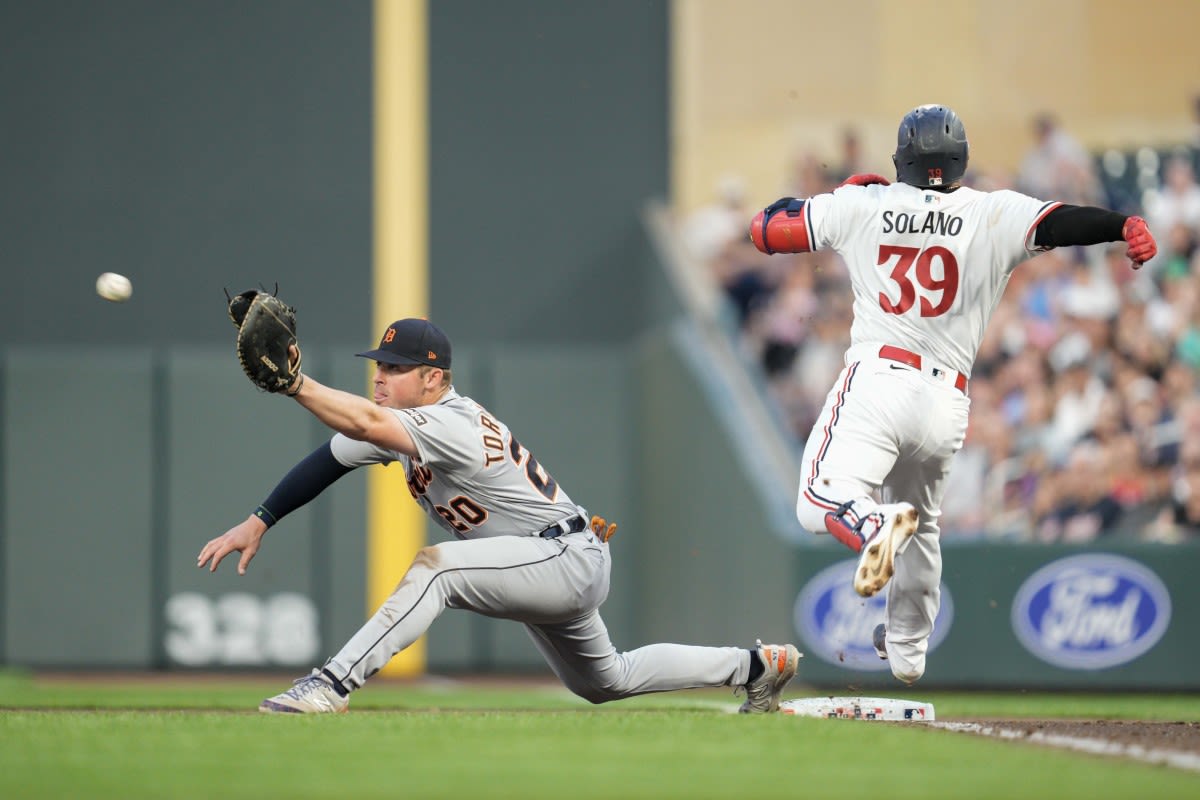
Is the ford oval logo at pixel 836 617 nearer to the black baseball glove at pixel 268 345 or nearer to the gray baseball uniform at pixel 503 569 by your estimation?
the gray baseball uniform at pixel 503 569

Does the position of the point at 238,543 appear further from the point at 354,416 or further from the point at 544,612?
the point at 544,612

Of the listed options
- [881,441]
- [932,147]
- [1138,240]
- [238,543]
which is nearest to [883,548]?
[881,441]

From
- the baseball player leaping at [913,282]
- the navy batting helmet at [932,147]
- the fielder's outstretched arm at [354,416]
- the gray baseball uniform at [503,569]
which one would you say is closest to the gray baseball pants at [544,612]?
the gray baseball uniform at [503,569]

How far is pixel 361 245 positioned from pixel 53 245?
2.48 metres

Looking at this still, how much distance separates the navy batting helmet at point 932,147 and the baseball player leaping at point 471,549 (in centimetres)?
169

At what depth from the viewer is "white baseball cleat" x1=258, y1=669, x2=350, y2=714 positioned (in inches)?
216

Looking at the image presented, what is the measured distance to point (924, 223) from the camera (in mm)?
5879

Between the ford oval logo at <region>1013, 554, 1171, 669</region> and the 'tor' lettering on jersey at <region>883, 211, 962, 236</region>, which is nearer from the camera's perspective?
the 'tor' lettering on jersey at <region>883, 211, 962, 236</region>

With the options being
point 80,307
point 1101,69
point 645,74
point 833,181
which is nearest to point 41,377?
point 80,307

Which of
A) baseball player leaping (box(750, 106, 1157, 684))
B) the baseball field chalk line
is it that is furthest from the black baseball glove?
the baseball field chalk line

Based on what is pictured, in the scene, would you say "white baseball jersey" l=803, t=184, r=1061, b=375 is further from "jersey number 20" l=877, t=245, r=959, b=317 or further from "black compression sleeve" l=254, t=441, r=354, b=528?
"black compression sleeve" l=254, t=441, r=354, b=528

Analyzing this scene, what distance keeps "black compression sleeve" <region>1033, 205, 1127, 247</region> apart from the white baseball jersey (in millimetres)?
45

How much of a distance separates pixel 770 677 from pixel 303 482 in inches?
72.5

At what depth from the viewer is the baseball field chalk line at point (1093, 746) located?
4727 millimetres
